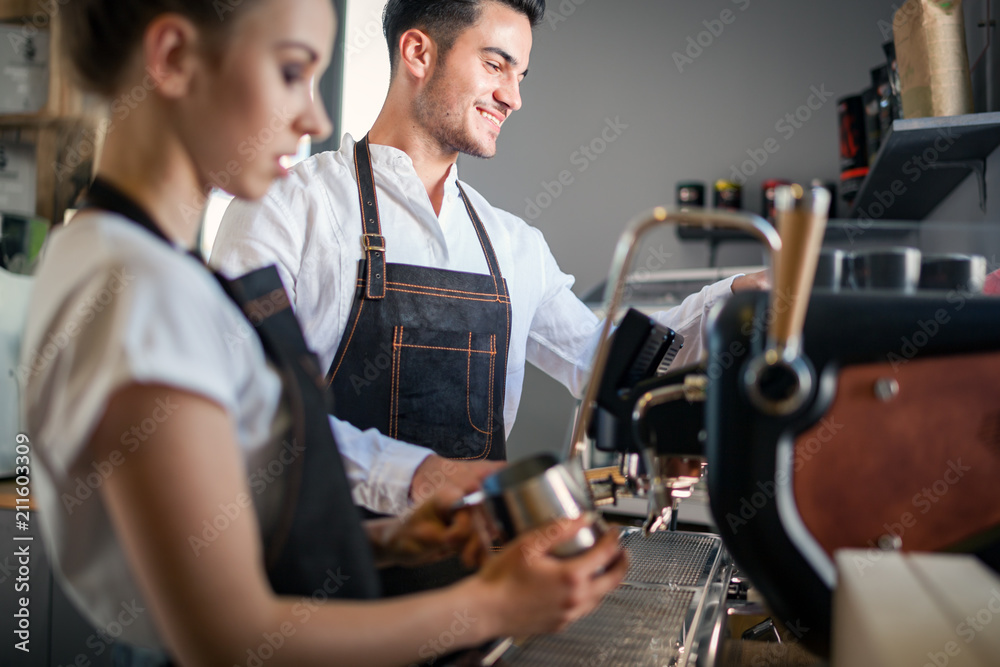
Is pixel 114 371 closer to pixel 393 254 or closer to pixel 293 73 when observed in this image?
pixel 293 73

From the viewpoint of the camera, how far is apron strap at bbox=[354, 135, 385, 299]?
4.97 feet

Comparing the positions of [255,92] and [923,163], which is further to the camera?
[923,163]

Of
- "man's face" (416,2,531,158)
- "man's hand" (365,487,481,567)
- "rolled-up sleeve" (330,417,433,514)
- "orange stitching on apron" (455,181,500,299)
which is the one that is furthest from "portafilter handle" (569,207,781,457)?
"man's face" (416,2,531,158)

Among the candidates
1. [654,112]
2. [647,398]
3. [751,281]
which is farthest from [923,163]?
[654,112]

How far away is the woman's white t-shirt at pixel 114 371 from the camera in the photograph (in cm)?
56

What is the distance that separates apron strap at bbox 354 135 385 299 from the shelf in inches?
44.0

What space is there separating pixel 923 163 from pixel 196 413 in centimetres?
202

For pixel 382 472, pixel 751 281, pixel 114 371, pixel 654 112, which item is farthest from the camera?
pixel 654 112

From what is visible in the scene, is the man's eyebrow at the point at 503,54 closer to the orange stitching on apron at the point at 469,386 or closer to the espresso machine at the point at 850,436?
the orange stitching on apron at the point at 469,386

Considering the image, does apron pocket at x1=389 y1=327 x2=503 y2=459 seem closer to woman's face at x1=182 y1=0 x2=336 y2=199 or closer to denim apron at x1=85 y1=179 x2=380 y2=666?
denim apron at x1=85 y1=179 x2=380 y2=666

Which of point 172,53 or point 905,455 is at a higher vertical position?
point 172,53

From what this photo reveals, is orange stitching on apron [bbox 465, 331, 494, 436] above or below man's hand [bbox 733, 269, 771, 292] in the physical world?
below

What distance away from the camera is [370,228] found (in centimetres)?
156

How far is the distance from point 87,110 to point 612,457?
7.77ft
